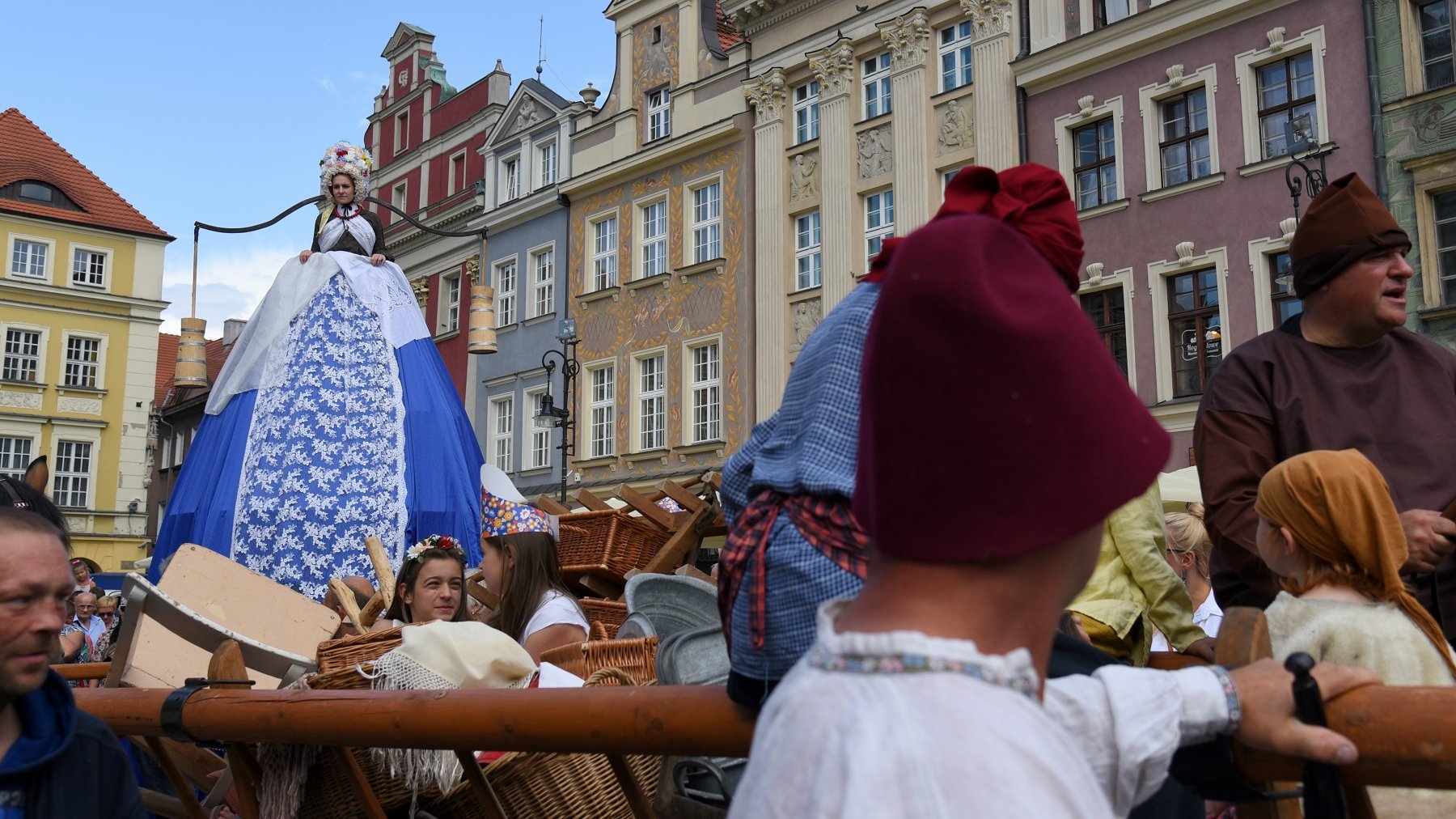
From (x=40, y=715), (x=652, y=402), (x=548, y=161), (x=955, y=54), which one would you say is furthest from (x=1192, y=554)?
(x=548, y=161)

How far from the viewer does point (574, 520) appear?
7594 millimetres

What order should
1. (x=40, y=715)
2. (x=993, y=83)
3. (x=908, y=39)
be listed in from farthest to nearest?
(x=908, y=39), (x=993, y=83), (x=40, y=715)

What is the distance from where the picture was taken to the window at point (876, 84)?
2128cm

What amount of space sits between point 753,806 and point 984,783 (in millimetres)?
199

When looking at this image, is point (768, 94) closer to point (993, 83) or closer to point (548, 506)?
point (993, 83)

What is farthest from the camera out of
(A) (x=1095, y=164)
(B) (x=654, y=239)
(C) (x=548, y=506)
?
(B) (x=654, y=239)

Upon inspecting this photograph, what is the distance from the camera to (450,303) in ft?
97.9

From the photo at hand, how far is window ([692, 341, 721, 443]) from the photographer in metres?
23.5

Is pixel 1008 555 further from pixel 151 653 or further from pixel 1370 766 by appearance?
pixel 151 653

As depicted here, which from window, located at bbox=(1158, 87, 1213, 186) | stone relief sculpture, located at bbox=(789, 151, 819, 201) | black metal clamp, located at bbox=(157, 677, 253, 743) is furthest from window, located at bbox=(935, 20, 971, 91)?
black metal clamp, located at bbox=(157, 677, 253, 743)

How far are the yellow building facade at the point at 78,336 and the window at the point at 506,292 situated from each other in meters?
19.5

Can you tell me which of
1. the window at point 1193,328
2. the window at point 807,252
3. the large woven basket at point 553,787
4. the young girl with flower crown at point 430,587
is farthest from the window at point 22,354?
the large woven basket at point 553,787

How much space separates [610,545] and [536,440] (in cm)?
2030

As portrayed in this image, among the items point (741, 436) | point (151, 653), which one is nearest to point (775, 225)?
point (741, 436)
